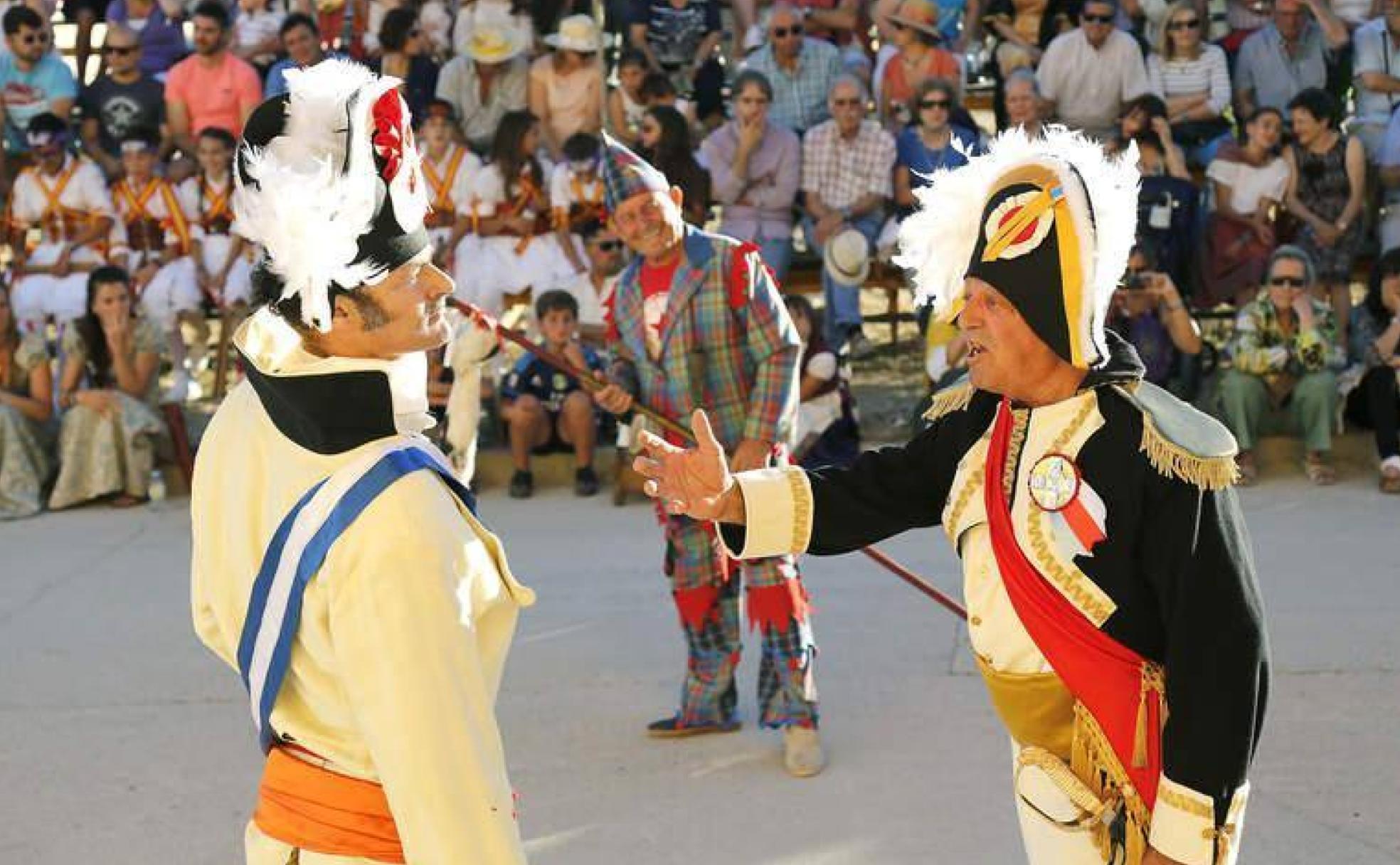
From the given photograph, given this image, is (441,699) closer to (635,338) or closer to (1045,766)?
(1045,766)

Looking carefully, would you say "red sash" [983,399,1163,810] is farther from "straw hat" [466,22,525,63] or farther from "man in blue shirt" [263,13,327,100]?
"man in blue shirt" [263,13,327,100]

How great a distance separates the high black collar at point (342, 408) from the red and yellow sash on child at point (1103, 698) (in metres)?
1.08

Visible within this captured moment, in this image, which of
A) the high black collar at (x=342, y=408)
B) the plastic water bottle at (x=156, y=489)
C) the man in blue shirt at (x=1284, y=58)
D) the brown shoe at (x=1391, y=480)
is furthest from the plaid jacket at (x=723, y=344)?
the man in blue shirt at (x=1284, y=58)

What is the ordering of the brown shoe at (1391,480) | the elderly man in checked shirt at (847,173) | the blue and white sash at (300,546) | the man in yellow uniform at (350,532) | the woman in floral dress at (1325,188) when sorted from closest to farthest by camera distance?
1. the man in yellow uniform at (350,532)
2. the blue and white sash at (300,546)
3. the brown shoe at (1391,480)
4. the woman in floral dress at (1325,188)
5. the elderly man in checked shirt at (847,173)

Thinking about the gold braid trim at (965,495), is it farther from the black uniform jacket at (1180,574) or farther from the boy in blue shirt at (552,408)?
the boy in blue shirt at (552,408)

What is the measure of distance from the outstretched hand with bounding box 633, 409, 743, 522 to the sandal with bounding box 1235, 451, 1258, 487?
18.7ft

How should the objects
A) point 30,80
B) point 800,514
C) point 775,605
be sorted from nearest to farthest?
1. point 800,514
2. point 775,605
3. point 30,80

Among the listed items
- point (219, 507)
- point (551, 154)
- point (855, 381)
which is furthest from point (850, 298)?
point (219, 507)

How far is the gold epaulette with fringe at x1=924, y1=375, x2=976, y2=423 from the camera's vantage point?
11.4ft

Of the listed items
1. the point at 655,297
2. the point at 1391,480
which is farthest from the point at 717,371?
the point at 1391,480

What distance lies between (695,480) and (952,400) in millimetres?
483

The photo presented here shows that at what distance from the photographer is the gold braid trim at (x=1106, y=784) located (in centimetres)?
315

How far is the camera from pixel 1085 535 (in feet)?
10.3

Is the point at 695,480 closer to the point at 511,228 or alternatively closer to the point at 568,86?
the point at 511,228
